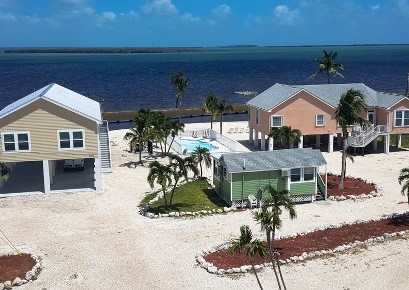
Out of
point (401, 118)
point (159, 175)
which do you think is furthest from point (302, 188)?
point (401, 118)

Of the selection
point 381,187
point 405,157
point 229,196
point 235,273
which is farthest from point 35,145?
point 405,157

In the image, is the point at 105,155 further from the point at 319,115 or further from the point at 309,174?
the point at 319,115

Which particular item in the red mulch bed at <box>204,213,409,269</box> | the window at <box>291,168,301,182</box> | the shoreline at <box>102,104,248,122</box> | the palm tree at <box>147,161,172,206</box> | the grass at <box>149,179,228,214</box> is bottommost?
the red mulch bed at <box>204,213,409,269</box>

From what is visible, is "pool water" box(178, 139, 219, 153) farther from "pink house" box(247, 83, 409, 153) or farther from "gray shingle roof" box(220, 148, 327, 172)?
"gray shingle roof" box(220, 148, 327, 172)

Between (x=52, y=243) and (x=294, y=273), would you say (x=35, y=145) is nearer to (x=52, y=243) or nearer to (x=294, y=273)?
(x=52, y=243)

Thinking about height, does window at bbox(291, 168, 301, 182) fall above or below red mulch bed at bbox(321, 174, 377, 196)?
above

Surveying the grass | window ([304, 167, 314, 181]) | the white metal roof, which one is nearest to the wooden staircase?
Answer: the white metal roof
